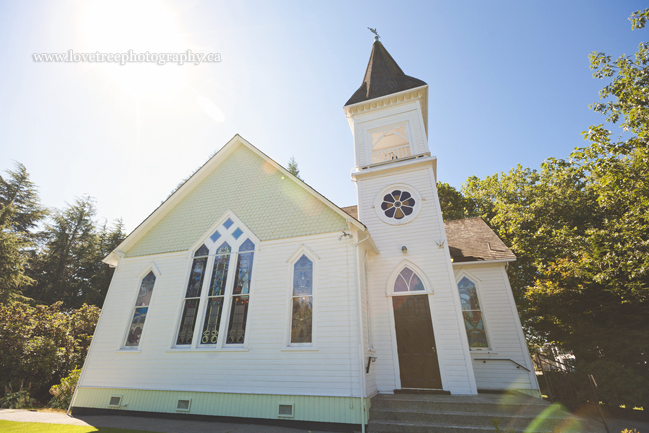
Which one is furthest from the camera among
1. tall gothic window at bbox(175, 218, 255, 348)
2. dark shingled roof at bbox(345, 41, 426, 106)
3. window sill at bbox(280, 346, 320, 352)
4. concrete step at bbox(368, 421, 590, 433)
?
dark shingled roof at bbox(345, 41, 426, 106)

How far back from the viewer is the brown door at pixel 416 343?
768 centimetres

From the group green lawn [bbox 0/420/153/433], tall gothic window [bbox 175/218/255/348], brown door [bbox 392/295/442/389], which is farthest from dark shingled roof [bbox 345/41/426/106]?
green lawn [bbox 0/420/153/433]

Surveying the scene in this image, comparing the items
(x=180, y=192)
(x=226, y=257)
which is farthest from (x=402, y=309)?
(x=180, y=192)

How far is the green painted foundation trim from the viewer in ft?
20.3

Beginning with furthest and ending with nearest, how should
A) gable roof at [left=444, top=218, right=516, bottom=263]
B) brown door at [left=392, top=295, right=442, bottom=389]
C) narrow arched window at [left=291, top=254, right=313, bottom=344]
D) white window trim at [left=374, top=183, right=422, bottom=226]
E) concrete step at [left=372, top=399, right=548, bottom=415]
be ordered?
gable roof at [left=444, top=218, right=516, bottom=263] < white window trim at [left=374, top=183, right=422, bottom=226] < brown door at [left=392, top=295, right=442, bottom=389] < narrow arched window at [left=291, top=254, right=313, bottom=344] < concrete step at [left=372, top=399, right=548, bottom=415]

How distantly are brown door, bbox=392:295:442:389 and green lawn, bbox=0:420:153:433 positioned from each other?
679cm

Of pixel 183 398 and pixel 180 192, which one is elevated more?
pixel 180 192

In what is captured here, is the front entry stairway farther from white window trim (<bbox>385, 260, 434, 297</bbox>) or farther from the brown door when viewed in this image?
white window trim (<bbox>385, 260, 434, 297</bbox>)

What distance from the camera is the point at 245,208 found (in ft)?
30.5

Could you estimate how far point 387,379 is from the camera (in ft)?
25.6

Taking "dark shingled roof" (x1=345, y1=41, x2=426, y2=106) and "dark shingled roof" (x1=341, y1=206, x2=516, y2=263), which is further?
"dark shingled roof" (x1=345, y1=41, x2=426, y2=106)

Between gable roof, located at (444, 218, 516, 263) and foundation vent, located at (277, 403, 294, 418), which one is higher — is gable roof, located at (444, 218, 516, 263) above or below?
above

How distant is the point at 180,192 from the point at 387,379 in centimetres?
946

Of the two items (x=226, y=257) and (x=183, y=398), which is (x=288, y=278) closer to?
(x=226, y=257)
